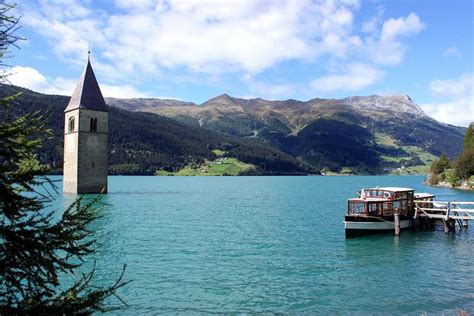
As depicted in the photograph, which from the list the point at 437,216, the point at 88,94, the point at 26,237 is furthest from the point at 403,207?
the point at 88,94

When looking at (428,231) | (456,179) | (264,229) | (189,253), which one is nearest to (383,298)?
(189,253)

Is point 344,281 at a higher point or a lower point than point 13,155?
lower

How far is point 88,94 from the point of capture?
83500mm

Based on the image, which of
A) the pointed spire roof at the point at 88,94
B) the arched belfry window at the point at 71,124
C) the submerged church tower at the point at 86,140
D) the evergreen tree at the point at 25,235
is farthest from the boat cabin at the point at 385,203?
the arched belfry window at the point at 71,124

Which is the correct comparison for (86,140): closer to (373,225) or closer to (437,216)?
(373,225)

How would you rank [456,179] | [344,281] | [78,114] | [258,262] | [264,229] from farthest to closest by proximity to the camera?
[456,179]
[78,114]
[264,229]
[258,262]
[344,281]

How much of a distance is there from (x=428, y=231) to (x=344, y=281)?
82.5ft

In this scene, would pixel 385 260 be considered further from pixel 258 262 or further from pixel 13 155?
pixel 13 155

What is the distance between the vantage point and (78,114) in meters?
80.0

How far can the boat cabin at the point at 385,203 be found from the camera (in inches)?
1654

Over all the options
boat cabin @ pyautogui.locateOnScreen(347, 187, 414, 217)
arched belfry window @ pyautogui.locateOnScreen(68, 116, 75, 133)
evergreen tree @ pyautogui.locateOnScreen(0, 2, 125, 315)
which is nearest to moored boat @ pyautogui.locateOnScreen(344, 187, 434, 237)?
boat cabin @ pyautogui.locateOnScreen(347, 187, 414, 217)

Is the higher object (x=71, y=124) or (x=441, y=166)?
(x=71, y=124)

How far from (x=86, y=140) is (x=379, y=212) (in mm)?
58155

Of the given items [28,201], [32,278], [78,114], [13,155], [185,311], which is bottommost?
[185,311]
